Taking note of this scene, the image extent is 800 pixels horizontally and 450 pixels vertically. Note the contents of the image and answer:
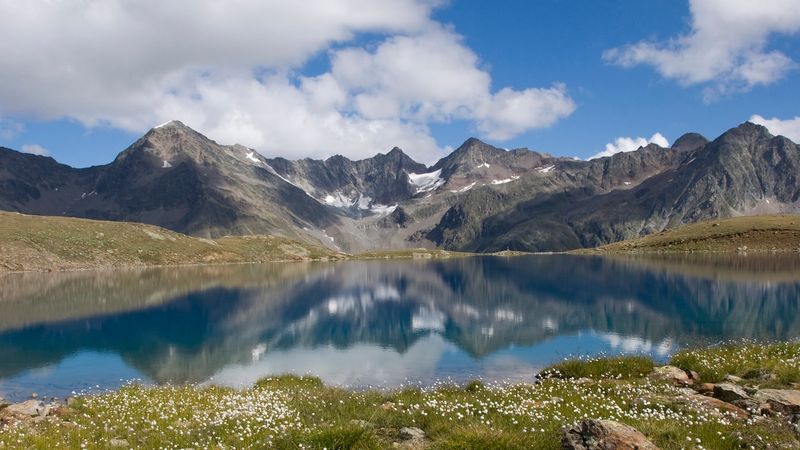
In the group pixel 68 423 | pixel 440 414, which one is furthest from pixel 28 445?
pixel 440 414

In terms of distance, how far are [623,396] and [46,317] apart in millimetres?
80707

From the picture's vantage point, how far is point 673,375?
2233cm

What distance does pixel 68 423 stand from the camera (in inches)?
655

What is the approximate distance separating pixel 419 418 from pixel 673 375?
13.0m

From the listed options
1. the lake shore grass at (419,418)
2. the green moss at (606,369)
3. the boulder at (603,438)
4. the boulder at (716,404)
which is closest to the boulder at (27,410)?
the lake shore grass at (419,418)

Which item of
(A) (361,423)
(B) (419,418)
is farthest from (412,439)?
(A) (361,423)

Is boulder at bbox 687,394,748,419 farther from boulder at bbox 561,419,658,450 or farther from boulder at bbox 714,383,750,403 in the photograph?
boulder at bbox 561,419,658,450

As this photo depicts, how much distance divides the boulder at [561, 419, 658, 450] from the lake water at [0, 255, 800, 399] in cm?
2528

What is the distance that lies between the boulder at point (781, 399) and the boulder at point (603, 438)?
576 cm

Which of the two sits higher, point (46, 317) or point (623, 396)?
point (623, 396)

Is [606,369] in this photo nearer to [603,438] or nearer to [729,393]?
[729,393]

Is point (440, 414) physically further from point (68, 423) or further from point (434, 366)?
point (434, 366)

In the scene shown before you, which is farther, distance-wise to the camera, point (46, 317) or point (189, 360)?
point (46, 317)

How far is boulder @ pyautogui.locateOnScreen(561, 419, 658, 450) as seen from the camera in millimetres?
11367
